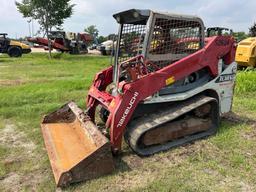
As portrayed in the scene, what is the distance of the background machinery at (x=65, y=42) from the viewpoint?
28227 millimetres

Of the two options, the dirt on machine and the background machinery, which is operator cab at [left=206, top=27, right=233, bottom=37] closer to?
the dirt on machine

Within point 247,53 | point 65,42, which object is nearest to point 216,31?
point 247,53

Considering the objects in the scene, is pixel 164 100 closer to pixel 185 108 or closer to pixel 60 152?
pixel 185 108

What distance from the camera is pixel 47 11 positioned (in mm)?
25609

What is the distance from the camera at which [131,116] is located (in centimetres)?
457

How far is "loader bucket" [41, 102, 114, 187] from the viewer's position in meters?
3.78

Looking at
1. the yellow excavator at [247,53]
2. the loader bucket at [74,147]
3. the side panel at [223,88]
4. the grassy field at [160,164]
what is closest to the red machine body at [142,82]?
the side panel at [223,88]

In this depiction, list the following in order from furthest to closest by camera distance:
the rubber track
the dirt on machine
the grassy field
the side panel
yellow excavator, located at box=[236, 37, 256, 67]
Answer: yellow excavator, located at box=[236, 37, 256, 67], the side panel, the rubber track, the dirt on machine, the grassy field

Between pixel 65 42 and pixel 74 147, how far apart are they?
26.1 metres

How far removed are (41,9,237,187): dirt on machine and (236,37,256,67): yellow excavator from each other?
7453 millimetres

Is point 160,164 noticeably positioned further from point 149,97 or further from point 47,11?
point 47,11

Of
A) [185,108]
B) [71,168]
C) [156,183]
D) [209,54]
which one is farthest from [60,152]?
[209,54]

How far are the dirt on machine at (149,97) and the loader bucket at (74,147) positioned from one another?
11 mm

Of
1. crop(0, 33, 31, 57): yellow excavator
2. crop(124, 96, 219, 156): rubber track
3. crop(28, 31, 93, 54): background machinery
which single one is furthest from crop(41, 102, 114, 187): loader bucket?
crop(28, 31, 93, 54): background machinery
